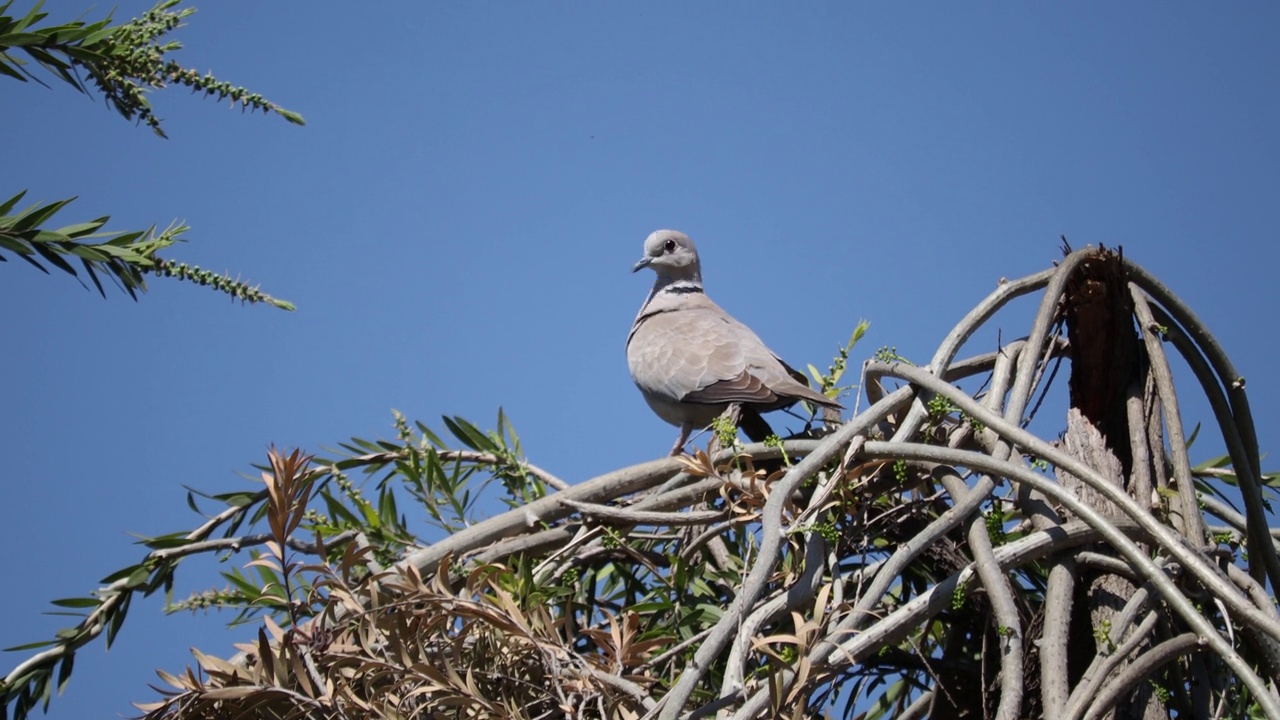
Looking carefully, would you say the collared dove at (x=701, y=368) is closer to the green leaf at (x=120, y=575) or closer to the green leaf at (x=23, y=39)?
the green leaf at (x=120, y=575)

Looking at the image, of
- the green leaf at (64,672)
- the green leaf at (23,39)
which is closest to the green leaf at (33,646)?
the green leaf at (64,672)

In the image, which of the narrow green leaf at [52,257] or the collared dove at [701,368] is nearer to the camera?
the narrow green leaf at [52,257]

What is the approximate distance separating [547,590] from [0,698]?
3.69ft

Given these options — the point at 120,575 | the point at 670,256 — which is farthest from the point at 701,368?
the point at 120,575

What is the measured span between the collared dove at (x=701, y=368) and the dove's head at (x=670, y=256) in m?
0.15

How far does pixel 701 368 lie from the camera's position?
15.2 feet

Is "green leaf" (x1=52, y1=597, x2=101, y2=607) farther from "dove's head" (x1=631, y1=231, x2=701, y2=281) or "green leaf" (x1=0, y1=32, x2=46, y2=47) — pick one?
"dove's head" (x1=631, y1=231, x2=701, y2=281)

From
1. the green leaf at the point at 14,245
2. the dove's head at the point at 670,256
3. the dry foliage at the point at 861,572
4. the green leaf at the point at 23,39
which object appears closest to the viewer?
the dry foliage at the point at 861,572

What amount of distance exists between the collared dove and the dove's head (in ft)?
0.48

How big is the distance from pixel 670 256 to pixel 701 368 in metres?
1.60

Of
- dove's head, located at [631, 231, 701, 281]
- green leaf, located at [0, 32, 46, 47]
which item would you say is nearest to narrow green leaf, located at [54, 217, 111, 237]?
green leaf, located at [0, 32, 46, 47]

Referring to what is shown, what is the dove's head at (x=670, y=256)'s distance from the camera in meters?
6.14

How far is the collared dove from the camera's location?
421 cm

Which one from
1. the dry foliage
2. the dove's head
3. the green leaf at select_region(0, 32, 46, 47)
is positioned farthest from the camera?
the dove's head
